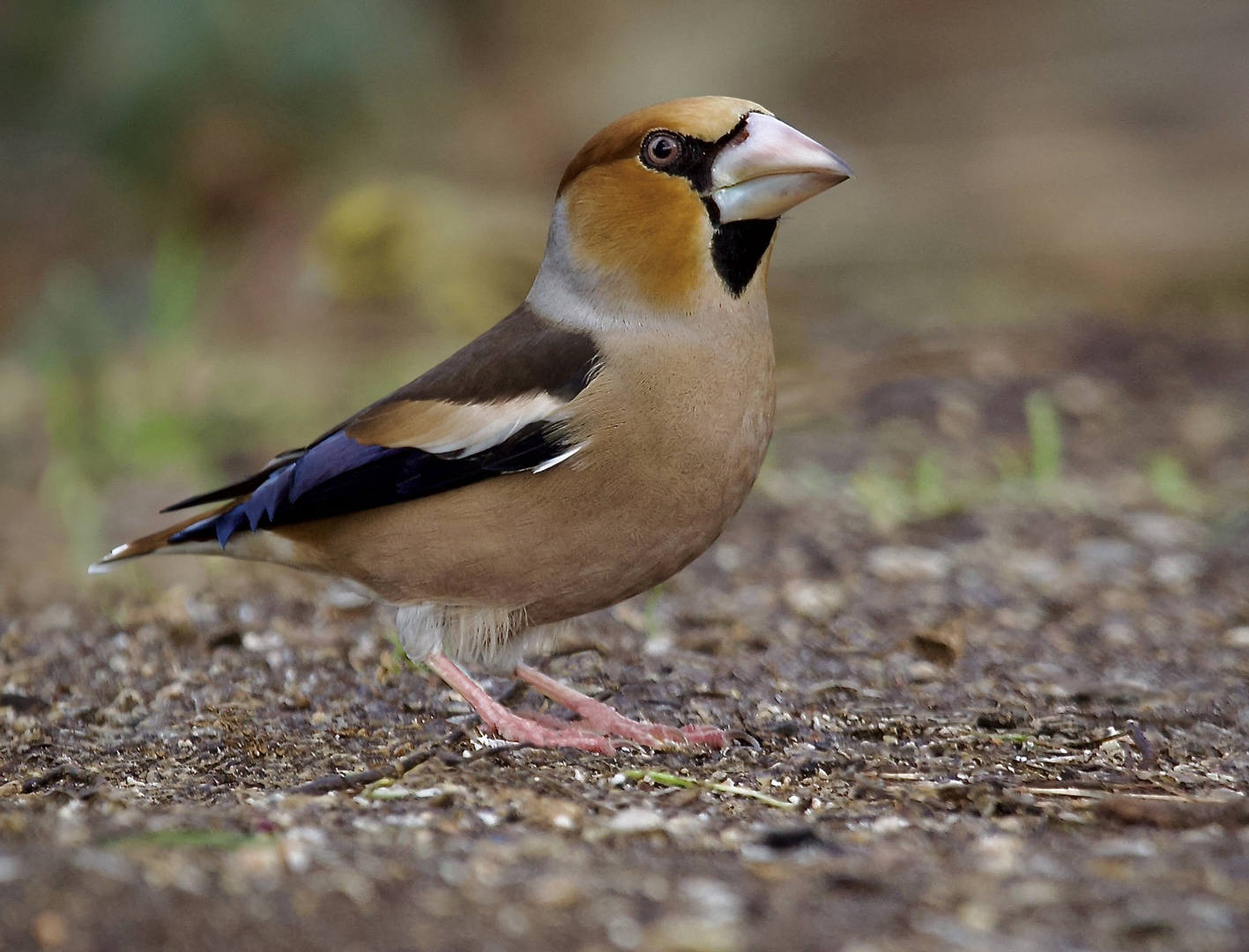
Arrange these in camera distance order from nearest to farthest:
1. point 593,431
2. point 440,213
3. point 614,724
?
point 593,431, point 614,724, point 440,213

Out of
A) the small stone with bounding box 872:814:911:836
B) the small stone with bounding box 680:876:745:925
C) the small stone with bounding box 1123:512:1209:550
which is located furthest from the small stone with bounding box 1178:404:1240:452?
the small stone with bounding box 680:876:745:925

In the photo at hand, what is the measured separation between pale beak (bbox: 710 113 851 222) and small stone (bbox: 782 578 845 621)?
172 centimetres

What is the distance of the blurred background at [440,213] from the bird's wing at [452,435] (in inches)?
70.4

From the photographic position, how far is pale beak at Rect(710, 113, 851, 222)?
3.43 metres

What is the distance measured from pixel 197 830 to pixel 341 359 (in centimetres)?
556

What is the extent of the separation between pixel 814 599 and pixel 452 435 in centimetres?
180

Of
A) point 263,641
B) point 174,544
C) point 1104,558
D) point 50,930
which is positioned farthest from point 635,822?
point 1104,558

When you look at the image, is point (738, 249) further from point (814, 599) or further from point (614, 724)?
point (814, 599)

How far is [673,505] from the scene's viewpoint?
341cm

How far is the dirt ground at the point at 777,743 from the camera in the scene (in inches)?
87.9

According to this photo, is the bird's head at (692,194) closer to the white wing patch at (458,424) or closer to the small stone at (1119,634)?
the white wing patch at (458,424)

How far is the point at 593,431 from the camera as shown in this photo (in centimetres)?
344

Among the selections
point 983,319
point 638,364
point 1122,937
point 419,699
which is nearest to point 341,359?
point 983,319

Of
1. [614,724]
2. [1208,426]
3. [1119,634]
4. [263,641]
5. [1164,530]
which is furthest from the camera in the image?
[1208,426]
